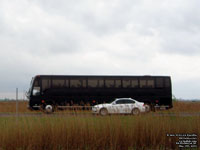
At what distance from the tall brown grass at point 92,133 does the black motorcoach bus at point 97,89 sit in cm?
1842

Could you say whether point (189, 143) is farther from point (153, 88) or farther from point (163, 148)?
point (153, 88)

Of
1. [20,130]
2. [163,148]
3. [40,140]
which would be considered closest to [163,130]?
[163,148]

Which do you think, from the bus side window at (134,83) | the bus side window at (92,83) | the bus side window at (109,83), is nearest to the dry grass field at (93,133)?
the bus side window at (92,83)

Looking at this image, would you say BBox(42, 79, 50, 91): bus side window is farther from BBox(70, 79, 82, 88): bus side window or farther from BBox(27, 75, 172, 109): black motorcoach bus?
BBox(70, 79, 82, 88): bus side window

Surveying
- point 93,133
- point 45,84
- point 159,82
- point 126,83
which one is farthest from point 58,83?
point 93,133

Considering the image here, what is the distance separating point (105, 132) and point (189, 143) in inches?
94.1

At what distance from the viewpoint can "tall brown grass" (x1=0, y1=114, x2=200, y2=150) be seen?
26.5 ft

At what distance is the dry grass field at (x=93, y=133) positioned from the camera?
809 cm

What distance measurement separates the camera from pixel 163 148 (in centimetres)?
802

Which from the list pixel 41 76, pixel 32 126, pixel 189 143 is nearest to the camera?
pixel 189 143

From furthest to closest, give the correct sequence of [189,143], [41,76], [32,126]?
1. [41,76]
2. [32,126]
3. [189,143]

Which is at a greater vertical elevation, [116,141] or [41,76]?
[41,76]

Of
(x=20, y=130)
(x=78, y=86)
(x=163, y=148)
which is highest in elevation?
(x=78, y=86)

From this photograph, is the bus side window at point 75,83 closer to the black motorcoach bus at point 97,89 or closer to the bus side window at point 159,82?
the black motorcoach bus at point 97,89
